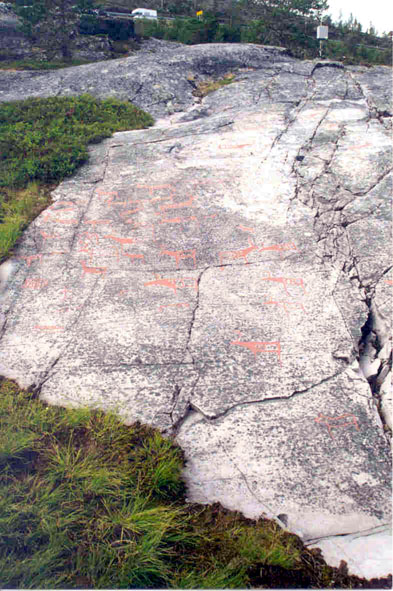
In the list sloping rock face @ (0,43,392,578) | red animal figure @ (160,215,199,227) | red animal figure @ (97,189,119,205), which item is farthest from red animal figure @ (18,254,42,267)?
red animal figure @ (160,215,199,227)

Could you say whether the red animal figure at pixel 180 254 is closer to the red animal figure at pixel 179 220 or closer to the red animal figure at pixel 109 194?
the red animal figure at pixel 179 220

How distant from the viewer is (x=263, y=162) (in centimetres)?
515

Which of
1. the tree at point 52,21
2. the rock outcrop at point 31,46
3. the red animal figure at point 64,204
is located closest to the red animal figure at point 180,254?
the red animal figure at point 64,204

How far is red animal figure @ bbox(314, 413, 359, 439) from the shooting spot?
267 cm

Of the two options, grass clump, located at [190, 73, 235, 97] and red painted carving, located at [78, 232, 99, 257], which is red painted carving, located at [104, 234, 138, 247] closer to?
red painted carving, located at [78, 232, 99, 257]

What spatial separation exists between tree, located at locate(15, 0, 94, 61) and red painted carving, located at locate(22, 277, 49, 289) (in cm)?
911

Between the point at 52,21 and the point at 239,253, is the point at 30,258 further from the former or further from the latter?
the point at 52,21

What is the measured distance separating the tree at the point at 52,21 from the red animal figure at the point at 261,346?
34.1 feet

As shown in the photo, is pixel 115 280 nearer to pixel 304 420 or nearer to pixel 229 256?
pixel 229 256

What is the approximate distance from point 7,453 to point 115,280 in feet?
5.76

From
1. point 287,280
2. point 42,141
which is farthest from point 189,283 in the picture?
point 42,141

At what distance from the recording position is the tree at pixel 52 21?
10.2 metres

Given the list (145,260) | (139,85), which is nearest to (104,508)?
(145,260)

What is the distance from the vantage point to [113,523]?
7.16 feet
